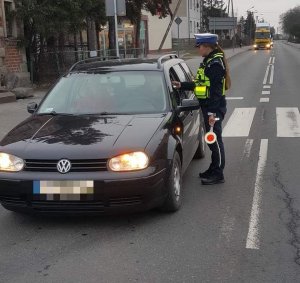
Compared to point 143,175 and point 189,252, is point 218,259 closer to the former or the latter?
point 189,252

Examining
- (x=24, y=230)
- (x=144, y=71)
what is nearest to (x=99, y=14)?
(x=144, y=71)

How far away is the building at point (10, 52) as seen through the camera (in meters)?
18.3

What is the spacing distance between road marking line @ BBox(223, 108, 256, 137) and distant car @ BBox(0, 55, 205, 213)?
405 cm

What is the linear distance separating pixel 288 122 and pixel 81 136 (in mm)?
7150

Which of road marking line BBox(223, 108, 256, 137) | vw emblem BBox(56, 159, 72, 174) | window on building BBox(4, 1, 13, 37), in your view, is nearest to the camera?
vw emblem BBox(56, 159, 72, 174)

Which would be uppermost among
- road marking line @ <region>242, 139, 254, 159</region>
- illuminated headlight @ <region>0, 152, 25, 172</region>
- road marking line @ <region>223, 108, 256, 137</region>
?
illuminated headlight @ <region>0, 152, 25, 172</region>

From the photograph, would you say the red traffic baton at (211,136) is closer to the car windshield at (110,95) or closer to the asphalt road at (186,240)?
the asphalt road at (186,240)

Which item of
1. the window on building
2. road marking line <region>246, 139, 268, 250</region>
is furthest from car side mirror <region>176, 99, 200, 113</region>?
the window on building

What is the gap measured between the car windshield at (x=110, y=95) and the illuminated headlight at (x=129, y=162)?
1.10m

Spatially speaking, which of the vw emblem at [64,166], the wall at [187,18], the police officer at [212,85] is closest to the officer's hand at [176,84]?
the police officer at [212,85]

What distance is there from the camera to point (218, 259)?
4.29 metres

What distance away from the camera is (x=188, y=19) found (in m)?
67.5

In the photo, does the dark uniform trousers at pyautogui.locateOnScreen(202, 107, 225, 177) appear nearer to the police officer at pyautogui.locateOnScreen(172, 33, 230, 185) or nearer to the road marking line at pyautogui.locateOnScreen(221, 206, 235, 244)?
the police officer at pyautogui.locateOnScreen(172, 33, 230, 185)

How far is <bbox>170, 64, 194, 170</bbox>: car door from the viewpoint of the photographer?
245 inches
